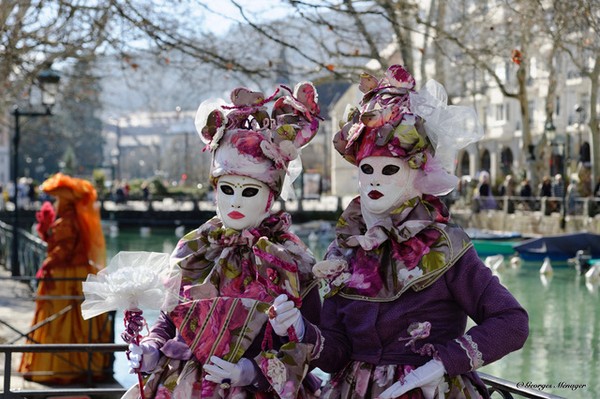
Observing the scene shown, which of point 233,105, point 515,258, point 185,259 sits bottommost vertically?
point 515,258

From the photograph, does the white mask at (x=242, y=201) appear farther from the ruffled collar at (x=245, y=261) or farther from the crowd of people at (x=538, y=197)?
the crowd of people at (x=538, y=197)

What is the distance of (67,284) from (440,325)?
5725mm

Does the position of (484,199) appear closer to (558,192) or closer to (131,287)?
(558,192)

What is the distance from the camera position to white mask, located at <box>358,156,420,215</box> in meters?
3.67

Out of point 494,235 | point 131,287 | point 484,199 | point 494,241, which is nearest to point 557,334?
point 131,287

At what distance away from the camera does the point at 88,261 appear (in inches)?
337

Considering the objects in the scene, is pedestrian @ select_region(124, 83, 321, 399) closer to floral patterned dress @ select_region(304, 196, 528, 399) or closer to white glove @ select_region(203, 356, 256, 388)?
white glove @ select_region(203, 356, 256, 388)

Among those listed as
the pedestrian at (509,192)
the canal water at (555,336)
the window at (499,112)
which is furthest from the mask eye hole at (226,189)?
the window at (499,112)

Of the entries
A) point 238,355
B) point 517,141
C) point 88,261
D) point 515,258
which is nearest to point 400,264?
point 238,355

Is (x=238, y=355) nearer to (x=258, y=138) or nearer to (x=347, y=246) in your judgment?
(x=347, y=246)

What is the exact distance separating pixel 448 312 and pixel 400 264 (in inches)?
9.2

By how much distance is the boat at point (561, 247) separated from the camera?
811 inches

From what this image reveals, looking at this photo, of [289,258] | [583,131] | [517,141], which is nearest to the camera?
[289,258]

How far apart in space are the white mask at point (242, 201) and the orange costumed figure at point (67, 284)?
4.40 m
